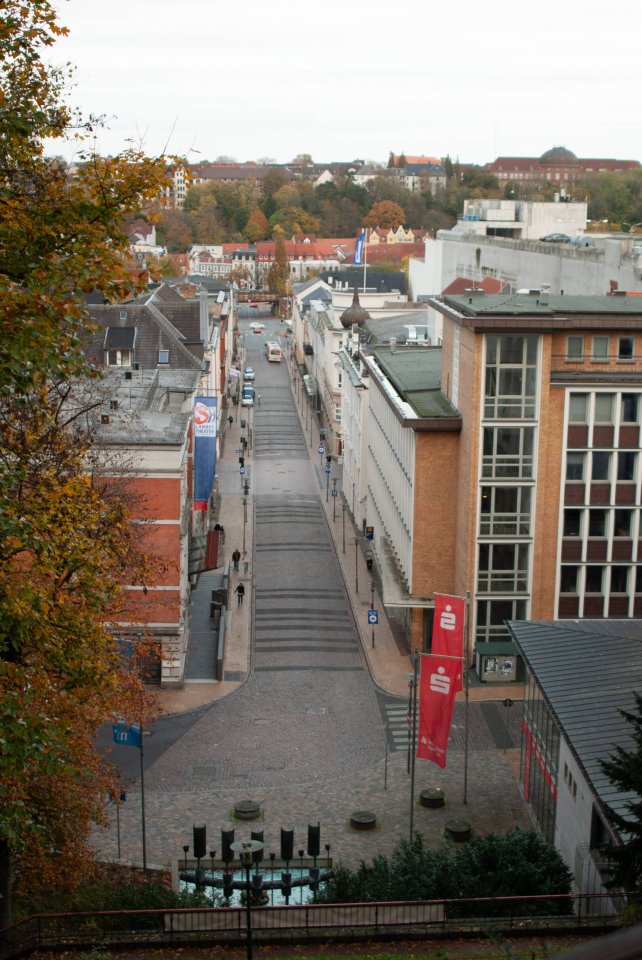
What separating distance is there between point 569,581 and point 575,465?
4.30 m

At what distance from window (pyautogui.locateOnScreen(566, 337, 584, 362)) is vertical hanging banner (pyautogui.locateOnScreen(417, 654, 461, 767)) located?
14.7m

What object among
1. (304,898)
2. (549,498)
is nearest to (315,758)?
(304,898)

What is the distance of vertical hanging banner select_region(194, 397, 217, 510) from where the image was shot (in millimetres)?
53344

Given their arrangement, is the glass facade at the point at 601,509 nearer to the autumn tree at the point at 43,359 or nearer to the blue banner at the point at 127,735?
the blue banner at the point at 127,735

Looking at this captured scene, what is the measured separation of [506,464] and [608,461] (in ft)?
12.0

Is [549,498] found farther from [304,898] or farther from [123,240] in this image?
[123,240]

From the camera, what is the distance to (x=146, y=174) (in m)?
17.1

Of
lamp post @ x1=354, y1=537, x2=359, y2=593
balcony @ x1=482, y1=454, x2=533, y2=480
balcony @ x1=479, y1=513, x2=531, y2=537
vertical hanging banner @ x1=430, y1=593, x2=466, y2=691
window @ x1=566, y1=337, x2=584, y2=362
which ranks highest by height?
window @ x1=566, y1=337, x2=584, y2=362

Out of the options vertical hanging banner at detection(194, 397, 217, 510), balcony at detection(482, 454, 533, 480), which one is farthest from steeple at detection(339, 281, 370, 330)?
balcony at detection(482, 454, 533, 480)

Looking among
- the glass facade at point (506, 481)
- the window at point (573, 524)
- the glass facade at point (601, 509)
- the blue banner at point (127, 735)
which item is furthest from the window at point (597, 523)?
the blue banner at point (127, 735)

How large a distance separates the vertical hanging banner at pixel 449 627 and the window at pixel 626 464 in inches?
442

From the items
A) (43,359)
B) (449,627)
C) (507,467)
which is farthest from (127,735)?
(507,467)

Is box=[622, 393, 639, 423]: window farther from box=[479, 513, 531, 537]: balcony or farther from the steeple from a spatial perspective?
the steeple

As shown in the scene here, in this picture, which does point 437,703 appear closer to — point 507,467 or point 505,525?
point 505,525
